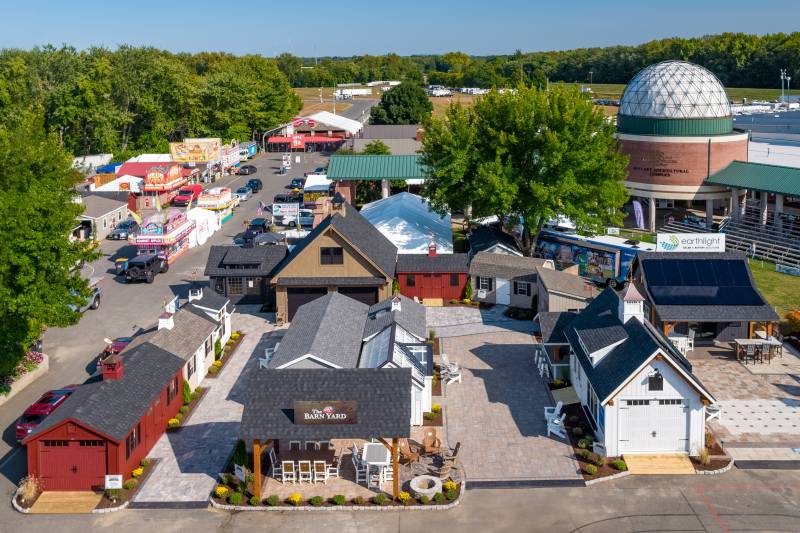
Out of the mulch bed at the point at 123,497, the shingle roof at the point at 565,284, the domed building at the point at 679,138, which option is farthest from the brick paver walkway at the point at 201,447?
the domed building at the point at 679,138

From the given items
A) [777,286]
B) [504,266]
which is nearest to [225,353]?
[504,266]

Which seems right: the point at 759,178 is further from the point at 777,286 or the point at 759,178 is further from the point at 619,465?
the point at 619,465

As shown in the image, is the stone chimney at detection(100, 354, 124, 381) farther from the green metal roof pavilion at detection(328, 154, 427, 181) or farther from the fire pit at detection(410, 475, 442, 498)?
the green metal roof pavilion at detection(328, 154, 427, 181)

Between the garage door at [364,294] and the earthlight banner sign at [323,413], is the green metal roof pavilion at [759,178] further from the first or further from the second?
the earthlight banner sign at [323,413]

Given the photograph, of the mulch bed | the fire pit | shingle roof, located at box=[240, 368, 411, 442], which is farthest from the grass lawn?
the mulch bed

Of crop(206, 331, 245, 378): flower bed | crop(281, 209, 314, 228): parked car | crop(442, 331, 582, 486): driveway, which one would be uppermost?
crop(281, 209, 314, 228): parked car
